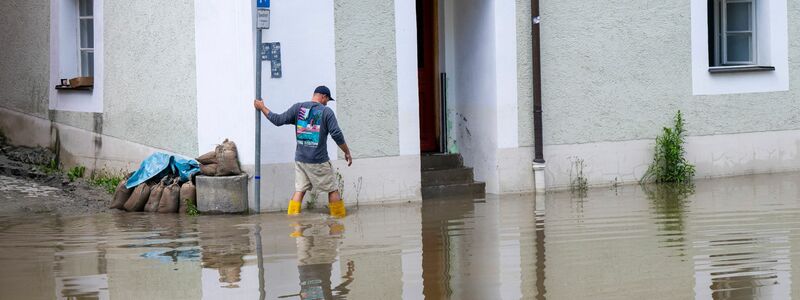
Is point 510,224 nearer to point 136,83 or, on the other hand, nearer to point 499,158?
point 499,158

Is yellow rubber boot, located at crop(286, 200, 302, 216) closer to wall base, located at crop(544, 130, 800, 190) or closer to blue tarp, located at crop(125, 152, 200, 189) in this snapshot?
blue tarp, located at crop(125, 152, 200, 189)

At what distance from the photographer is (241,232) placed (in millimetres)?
12094

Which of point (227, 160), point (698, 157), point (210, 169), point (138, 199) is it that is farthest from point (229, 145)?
point (698, 157)

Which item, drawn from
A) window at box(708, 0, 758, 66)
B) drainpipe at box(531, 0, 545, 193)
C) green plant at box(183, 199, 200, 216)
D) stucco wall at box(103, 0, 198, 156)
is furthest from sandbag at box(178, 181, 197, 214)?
window at box(708, 0, 758, 66)

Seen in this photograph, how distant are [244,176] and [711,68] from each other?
21.6 feet

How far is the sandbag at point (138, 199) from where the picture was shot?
1371cm

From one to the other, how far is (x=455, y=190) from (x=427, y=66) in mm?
1605

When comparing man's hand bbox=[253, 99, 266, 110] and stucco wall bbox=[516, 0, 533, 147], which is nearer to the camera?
man's hand bbox=[253, 99, 266, 110]

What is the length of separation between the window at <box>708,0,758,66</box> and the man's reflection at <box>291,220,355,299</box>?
6972 mm

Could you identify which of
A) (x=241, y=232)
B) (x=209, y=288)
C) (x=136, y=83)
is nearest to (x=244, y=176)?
(x=241, y=232)

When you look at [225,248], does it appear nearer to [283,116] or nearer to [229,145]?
[283,116]

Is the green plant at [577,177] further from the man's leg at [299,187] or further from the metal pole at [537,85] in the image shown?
the man's leg at [299,187]

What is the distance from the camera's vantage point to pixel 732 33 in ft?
56.6

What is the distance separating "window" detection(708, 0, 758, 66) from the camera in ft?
56.3
